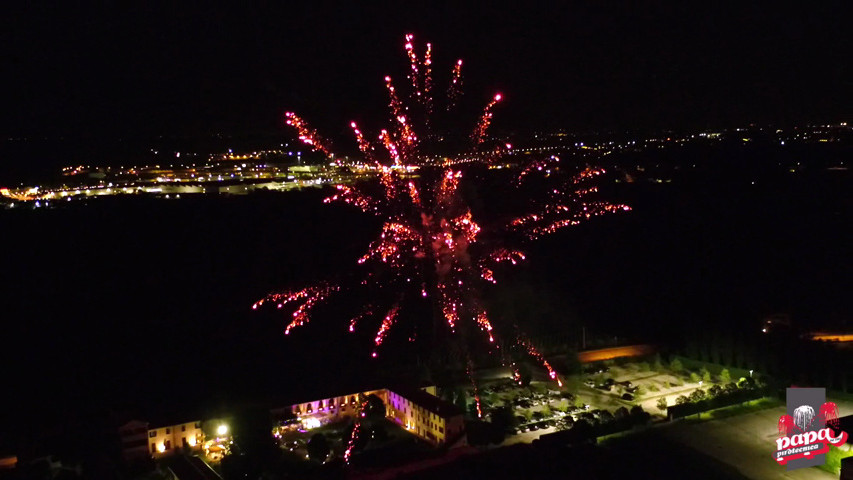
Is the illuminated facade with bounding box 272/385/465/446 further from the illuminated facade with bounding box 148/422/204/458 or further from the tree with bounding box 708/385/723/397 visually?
the tree with bounding box 708/385/723/397

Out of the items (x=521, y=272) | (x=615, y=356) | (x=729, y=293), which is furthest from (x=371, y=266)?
(x=615, y=356)

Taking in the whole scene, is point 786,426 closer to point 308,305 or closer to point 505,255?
point 505,255

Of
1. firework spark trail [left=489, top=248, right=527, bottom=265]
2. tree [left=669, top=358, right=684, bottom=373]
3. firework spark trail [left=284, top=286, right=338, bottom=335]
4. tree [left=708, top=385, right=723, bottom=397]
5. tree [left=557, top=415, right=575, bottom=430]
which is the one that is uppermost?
firework spark trail [left=489, top=248, right=527, bottom=265]

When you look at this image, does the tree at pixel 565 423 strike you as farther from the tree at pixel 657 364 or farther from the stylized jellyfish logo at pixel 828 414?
the tree at pixel 657 364

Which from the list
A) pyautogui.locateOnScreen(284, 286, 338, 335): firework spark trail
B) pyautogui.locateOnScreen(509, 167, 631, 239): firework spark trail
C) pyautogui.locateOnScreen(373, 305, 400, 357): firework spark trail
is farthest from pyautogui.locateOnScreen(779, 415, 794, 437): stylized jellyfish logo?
pyautogui.locateOnScreen(509, 167, 631, 239): firework spark trail

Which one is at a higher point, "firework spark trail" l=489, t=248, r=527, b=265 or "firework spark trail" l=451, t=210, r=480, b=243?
"firework spark trail" l=451, t=210, r=480, b=243

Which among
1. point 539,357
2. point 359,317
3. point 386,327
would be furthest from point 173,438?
point 359,317

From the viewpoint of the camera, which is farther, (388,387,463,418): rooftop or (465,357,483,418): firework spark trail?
(465,357,483,418): firework spark trail

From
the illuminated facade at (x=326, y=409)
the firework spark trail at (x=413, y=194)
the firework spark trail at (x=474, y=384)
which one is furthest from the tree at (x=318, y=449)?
the firework spark trail at (x=413, y=194)

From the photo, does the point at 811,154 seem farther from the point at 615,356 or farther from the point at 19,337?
the point at 19,337
